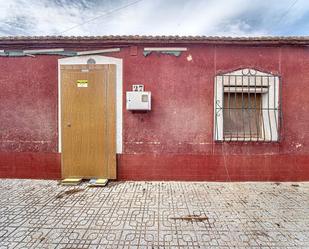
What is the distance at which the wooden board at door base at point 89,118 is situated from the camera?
451 centimetres

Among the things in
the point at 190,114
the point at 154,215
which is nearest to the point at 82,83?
the point at 190,114

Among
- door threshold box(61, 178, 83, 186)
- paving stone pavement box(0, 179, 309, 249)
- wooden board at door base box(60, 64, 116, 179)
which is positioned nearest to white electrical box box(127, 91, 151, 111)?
wooden board at door base box(60, 64, 116, 179)

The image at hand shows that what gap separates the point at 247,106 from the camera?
4.69 metres

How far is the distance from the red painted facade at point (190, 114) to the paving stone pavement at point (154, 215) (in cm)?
36

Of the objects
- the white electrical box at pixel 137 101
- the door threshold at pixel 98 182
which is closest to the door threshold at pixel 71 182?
the door threshold at pixel 98 182

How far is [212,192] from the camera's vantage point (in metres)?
4.07

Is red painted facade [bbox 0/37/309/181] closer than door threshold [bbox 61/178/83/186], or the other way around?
door threshold [bbox 61/178/83/186]

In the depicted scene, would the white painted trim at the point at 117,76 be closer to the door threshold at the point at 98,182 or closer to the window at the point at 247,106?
the door threshold at the point at 98,182

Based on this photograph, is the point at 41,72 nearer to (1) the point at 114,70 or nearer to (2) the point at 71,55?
(2) the point at 71,55

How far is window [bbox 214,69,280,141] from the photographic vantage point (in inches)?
178

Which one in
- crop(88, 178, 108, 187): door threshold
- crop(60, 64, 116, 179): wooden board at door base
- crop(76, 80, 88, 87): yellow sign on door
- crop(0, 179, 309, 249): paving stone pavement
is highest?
crop(76, 80, 88, 87): yellow sign on door

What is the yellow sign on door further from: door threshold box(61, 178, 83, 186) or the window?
the window

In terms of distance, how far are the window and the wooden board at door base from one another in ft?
7.94

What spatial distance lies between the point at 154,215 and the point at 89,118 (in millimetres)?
2540
